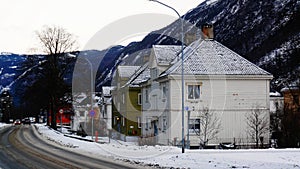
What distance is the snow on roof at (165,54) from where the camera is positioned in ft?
135

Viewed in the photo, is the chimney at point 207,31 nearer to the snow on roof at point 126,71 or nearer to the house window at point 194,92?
the house window at point 194,92

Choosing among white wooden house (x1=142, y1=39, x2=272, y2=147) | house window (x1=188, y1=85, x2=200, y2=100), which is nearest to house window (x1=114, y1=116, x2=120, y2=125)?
white wooden house (x1=142, y1=39, x2=272, y2=147)

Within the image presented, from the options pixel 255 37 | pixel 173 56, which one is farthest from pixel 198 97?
pixel 255 37

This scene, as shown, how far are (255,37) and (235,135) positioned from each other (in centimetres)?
13794

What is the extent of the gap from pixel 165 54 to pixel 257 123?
1038 centimetres

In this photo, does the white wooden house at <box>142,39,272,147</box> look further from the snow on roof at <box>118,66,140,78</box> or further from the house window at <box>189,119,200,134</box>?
the snow on roof at <box>118,66,140,78</box>

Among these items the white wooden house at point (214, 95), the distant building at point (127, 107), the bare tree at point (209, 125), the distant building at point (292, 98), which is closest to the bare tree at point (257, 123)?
the white wooden house at point (214, 95)

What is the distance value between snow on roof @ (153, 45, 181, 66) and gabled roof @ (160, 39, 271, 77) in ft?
4.71

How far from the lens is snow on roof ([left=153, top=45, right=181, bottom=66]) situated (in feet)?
135

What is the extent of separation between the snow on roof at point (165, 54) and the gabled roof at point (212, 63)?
4.71 feet

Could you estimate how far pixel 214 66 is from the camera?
38719mm

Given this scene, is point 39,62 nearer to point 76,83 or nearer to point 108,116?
point 76,83

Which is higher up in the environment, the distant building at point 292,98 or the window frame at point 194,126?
the distant building at point 292,98

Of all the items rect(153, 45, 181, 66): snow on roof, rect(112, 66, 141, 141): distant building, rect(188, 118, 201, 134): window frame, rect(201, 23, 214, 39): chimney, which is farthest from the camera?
rect(112, 66, 141, 141): distant building
